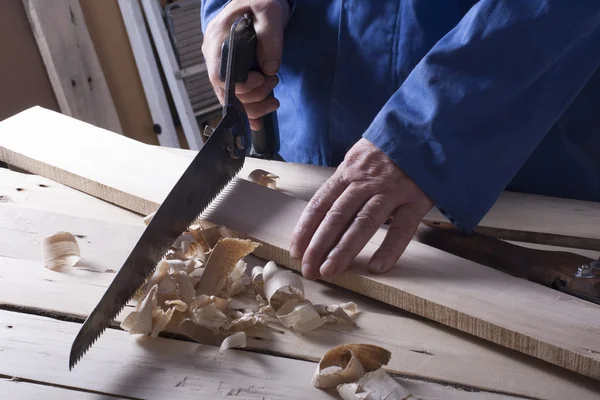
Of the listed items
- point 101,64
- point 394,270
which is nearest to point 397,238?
point 394,270

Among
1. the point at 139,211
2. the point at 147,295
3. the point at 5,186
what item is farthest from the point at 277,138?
the point at 147,295

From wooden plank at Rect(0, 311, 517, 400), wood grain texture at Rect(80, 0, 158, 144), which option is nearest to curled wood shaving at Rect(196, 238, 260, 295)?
wooden plank at Rect(0, 311, 517, 400)

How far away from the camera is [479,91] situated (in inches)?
41.1

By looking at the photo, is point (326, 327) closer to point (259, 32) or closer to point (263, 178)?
point (263, 178)

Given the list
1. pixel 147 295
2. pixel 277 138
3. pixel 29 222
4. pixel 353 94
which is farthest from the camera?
pixel 277 138

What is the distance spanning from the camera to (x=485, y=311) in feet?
3.07

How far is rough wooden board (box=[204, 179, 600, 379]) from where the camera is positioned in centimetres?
89

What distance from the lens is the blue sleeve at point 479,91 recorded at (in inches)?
40.7

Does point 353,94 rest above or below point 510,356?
above

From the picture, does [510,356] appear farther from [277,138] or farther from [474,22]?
[277,138]

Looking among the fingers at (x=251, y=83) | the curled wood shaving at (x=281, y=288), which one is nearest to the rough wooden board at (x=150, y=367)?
the curled wood shaving at (x=281, y=288)

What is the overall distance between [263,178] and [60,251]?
1.28 feet

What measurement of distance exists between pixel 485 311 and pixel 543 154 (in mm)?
456

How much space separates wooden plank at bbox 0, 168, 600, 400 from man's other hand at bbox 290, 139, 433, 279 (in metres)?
0.06
